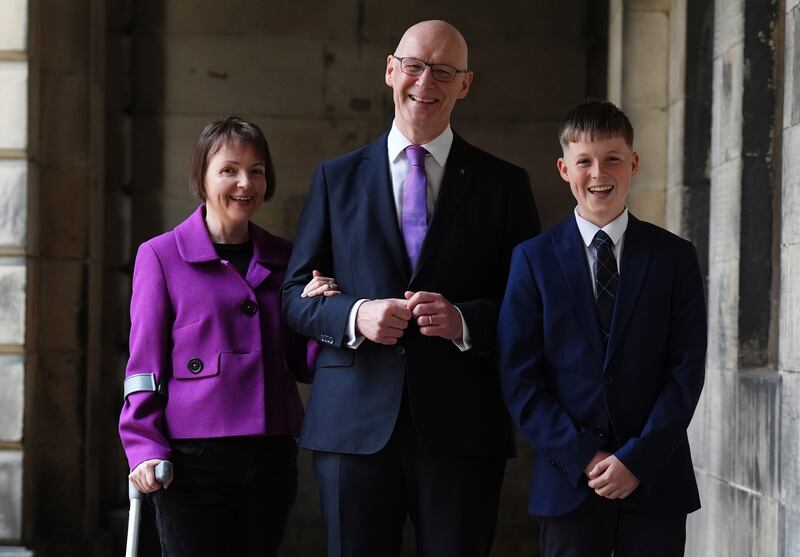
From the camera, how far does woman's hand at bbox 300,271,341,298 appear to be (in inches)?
106

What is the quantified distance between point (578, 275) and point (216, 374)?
0.97 meters

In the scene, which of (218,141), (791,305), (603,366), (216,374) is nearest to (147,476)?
(216,374)

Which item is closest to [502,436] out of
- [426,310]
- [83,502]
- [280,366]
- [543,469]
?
[543,469]

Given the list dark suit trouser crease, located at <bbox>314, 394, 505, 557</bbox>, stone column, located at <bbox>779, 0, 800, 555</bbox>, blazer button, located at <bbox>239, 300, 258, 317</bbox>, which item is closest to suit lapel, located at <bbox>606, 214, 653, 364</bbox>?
dark suit trouser crease, located at <bbox>314, 394, 505, 557</bbox>

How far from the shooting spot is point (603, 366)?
8.41 feet

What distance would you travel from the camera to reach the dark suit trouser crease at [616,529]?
2.55m

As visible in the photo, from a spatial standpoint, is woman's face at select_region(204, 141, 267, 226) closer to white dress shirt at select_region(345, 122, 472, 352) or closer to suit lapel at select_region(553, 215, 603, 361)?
white dress shirt at select_region(345, 122, 472, 352)

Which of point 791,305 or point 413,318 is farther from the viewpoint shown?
point 791,305

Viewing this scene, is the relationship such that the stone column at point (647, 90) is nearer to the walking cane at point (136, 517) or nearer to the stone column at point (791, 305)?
the stone column at point (791, 305)

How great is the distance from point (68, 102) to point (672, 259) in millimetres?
3032

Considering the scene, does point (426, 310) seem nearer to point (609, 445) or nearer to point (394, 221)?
point (394, 221)

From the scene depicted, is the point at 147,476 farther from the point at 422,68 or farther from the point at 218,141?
the point at 422,68

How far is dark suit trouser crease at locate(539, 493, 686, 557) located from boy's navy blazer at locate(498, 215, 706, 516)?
3 cm

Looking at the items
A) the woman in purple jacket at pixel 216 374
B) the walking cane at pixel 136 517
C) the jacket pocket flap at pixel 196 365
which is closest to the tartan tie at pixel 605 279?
the woman in purple jacket at pixel 216 374
